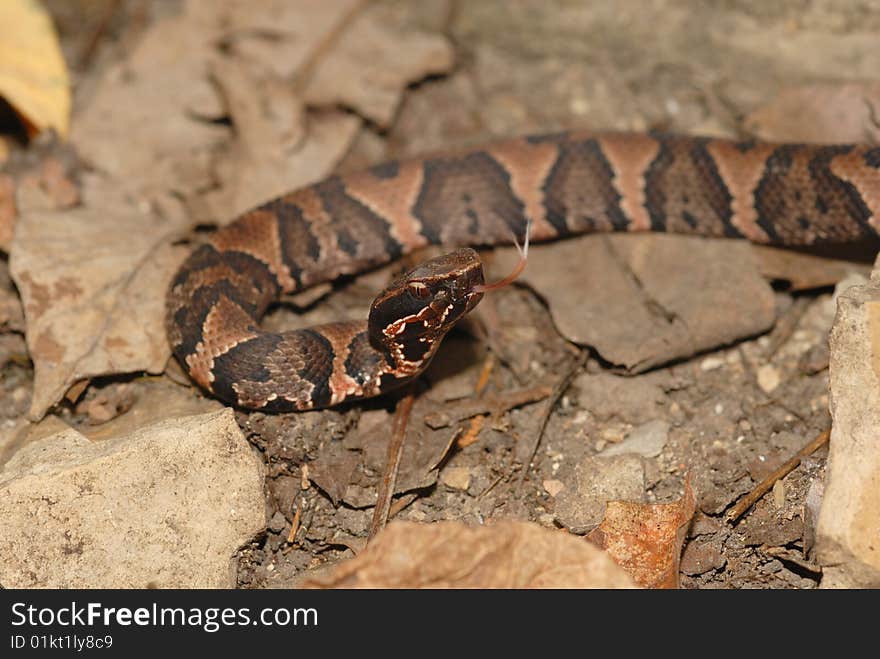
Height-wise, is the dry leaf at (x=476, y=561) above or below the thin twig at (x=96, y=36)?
below

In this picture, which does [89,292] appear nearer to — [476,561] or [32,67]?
[32,67]

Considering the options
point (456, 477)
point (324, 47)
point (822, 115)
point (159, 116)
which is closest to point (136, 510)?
point (456, 477)

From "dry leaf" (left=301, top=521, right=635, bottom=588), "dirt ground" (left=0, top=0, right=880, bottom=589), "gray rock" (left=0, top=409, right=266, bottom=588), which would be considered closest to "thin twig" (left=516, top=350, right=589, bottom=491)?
"dirt ground" (left=0, top=0, right=880, bottom=589)

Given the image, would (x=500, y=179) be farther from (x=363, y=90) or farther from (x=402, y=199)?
(x=363, y=90)

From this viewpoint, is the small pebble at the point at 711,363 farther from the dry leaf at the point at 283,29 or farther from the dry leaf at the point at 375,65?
the dry leaf at the point at 283,29

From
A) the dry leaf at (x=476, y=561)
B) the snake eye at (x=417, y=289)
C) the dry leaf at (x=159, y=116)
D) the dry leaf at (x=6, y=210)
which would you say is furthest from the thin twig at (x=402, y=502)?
the dry leaf at (x=6, y=210)

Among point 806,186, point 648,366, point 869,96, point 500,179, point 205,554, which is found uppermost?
point 869,96

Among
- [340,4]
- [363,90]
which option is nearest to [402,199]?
[363,90]
